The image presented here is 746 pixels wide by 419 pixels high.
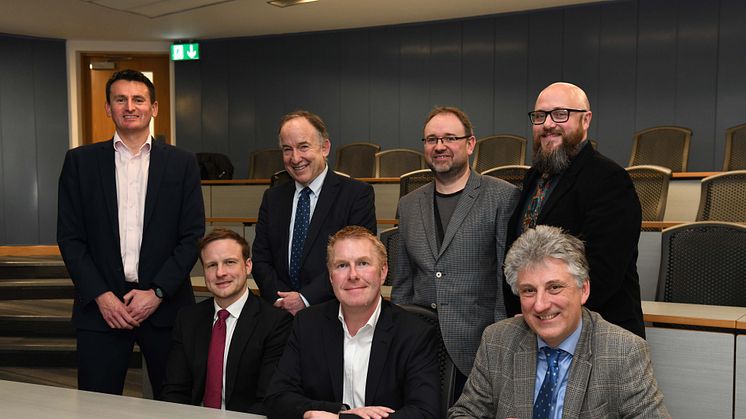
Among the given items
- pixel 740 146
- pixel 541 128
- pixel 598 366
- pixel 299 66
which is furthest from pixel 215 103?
pixel 598 366

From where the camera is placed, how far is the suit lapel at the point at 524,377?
5.42 ft

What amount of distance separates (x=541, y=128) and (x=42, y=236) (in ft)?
28.2

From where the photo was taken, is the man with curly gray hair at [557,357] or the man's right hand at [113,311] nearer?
the man with curly gray hair at [557,357]

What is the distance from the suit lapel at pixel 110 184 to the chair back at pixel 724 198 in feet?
10.8

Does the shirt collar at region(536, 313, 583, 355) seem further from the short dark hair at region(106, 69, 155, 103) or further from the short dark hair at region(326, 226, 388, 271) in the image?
the short dark hair at region(106, 69, 155, 103)

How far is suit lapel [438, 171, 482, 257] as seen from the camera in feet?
7.43

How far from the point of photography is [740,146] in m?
6.28

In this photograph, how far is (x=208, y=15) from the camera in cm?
826

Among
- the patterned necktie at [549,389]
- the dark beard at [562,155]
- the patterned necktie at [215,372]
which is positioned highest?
the dark beard at [562,155]

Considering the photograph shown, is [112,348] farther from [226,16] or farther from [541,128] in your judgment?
[226,16]

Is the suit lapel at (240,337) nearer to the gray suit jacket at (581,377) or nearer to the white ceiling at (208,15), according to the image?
the gray suit jacket at (581,377)

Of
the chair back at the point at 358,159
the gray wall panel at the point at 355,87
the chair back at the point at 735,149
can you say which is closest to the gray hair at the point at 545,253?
the chair back at the point at 735,149

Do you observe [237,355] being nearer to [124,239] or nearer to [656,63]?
[124,239]

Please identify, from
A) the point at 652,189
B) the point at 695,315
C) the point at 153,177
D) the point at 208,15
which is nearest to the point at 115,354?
the point at 153,177
